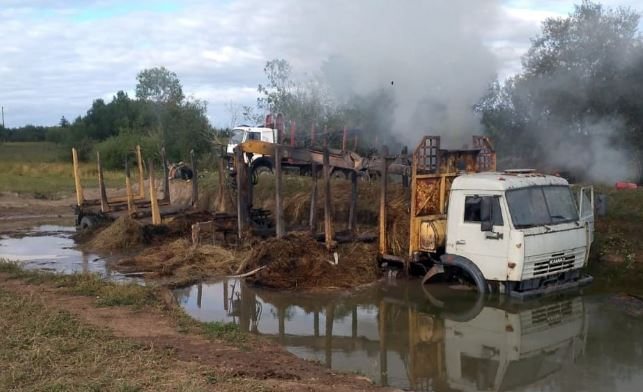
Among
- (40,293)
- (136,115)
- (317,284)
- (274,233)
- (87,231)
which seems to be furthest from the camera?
(136,115)

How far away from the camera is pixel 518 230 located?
10.9m

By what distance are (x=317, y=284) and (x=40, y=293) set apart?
4934mm

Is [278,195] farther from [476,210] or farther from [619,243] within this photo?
[619,243]

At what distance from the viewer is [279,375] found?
23.6 feet

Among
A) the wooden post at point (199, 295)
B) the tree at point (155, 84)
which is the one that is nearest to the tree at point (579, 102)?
the wooden post at point (199, 295)

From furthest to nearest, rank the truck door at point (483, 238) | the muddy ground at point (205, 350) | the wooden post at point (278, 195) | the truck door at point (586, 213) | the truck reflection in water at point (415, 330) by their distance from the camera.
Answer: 1. the wooden post at point (278, 195)
2. the truck door at point (586, 213)
3. the truck door at point (483, 238)
4. the truck reflection in water at point (415, 330)
5. the muddy ground at point (205, 350)

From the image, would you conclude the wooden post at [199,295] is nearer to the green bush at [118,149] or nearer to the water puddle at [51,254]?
the water puddle at [51,254]

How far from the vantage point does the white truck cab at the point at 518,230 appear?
36.0 feet

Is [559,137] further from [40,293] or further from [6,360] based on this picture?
[6,360]

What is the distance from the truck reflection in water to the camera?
27.1ft

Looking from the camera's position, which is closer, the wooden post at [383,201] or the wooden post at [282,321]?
the wooden post at [282,321]

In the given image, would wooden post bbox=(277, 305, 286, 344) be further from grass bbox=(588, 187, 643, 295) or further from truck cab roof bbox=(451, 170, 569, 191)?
grass bbox=(588, 187, 643, 295)

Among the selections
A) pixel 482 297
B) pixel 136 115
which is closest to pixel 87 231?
pixel 482 297

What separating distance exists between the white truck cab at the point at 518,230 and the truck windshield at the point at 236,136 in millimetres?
16677
